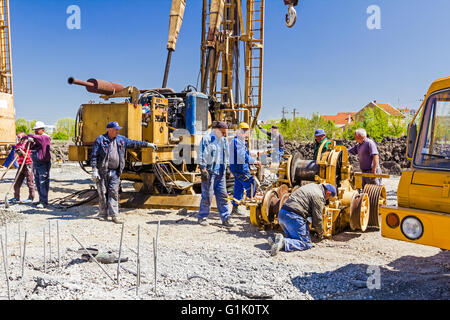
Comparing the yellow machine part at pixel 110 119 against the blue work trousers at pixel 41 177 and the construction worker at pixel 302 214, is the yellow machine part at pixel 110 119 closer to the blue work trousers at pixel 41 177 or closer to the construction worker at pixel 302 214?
the blue work trousers at pixel 41 177

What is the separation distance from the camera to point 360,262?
16.1 feet

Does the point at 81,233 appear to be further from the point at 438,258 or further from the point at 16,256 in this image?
the point at 438,258

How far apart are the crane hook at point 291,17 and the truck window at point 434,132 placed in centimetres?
561

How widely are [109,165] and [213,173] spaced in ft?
6.27

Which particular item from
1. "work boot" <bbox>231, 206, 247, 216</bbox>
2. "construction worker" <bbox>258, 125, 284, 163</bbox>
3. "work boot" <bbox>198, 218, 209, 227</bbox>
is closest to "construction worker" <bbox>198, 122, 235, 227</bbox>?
"work boot" <bbox>198, 218, 209, 227</bbox>

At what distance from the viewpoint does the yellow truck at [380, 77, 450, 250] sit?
3.65 meters

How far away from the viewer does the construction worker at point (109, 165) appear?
7.09 metres

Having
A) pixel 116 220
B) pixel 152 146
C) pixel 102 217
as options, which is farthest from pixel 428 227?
pixel 102 217

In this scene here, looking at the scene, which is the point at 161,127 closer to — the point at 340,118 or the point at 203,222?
the point at 203,222

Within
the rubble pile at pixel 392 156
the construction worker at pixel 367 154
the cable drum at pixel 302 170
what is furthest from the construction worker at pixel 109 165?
the rubble pile at pixel 392 156

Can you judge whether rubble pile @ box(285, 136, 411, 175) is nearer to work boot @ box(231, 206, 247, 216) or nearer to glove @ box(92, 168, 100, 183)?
work boot @ box(231, 206, 247, 216)

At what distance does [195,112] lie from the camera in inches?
361
